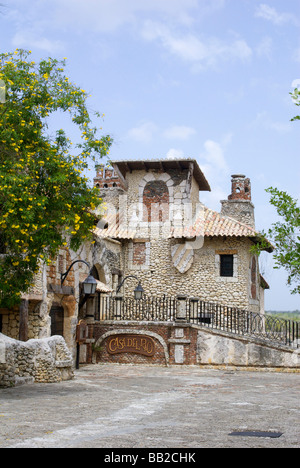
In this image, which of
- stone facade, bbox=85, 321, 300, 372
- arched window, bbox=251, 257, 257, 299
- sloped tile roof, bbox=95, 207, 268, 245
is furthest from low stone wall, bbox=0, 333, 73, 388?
arched window, bbox=251, 257, 257, 299

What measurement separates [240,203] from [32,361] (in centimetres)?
1662

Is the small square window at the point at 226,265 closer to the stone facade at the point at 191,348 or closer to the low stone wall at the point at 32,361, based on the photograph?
the stone facade at the point at 191,348

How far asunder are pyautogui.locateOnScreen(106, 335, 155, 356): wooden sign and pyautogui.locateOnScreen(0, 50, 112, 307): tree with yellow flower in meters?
8.70

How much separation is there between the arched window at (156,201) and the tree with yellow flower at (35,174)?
13133 mm

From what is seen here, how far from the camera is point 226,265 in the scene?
80.8ft

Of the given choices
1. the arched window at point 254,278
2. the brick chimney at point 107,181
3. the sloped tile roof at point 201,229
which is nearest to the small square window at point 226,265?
the sloped tile roof at point 201,229

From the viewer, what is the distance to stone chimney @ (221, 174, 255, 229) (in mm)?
27578

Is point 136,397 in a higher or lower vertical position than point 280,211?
lower

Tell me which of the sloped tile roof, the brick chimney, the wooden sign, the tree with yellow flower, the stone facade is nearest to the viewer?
the tree with yellow flower

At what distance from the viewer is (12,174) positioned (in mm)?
10875

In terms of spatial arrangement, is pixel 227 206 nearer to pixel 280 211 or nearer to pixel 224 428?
pixel 280 211

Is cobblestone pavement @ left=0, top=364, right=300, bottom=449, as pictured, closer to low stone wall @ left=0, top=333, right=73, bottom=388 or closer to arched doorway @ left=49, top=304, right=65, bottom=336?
low stone wall @ left=0, top=333, right=73, bottom=388
